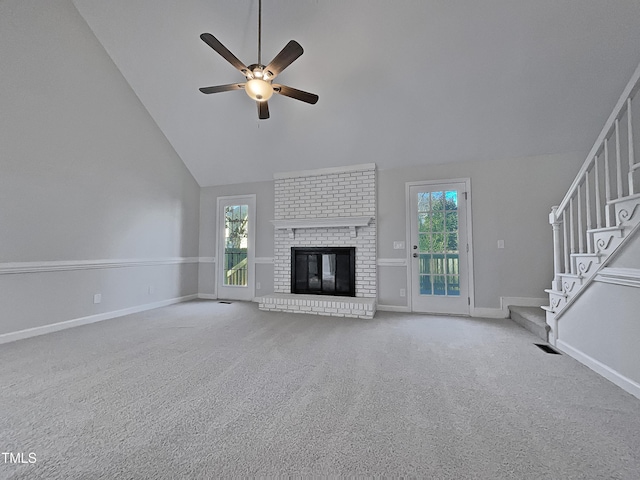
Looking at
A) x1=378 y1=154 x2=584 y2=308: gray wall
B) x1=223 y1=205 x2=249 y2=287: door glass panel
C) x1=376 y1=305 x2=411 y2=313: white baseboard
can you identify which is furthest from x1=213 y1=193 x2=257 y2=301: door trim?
x1=378 y1=154 x2=584 y2=308: gray wall

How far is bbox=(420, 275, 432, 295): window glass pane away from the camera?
4.20 meters

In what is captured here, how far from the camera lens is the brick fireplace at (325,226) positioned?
14.3ft

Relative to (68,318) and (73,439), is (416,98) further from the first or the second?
(68,318)

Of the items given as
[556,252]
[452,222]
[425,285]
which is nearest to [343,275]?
[425,285]

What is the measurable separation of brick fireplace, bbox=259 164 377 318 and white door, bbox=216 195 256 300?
0.62 m

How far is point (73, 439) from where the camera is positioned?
1366 millimetres

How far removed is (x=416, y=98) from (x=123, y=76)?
4.24m

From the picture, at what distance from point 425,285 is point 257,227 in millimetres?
3204

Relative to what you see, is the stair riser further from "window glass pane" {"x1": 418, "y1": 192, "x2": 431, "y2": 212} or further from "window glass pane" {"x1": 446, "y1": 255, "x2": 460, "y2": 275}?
"window glass pane" {"x1": 418, "y1": 192, "x2": 431, "y2": 212}

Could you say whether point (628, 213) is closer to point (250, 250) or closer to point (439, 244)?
point (439, 244)

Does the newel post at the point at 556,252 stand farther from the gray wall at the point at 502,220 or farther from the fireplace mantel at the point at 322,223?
the fireplace mantel at the point at 322,223

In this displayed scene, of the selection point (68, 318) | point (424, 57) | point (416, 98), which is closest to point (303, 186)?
point (416, 98)

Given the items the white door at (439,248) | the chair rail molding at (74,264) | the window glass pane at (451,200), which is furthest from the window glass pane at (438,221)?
the chair rail molding at (74,264)

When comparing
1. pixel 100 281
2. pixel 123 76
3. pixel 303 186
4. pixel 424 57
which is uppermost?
pixel 123 76
